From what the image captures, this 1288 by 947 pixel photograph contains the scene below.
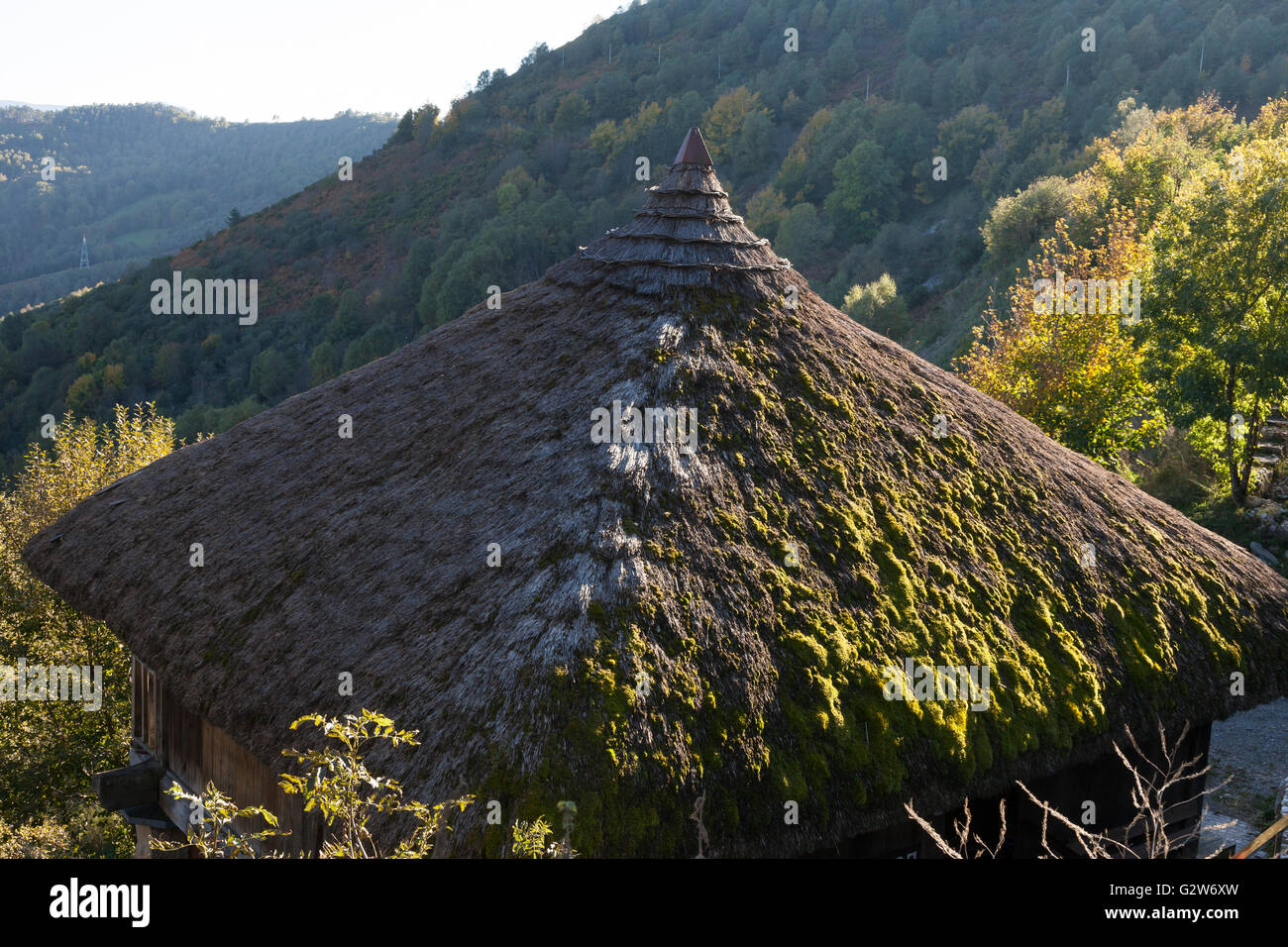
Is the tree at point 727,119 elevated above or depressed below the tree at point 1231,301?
above

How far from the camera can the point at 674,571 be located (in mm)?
7098

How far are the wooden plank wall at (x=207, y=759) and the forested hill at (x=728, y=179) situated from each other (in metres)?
37.5

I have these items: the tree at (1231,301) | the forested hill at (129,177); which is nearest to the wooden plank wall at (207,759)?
the tree at (1231,301)

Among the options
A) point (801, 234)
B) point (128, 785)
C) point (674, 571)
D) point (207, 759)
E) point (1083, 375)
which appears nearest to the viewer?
point (674, 571)

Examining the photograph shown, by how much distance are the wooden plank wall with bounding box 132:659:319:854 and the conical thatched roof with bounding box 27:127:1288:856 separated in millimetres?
1051

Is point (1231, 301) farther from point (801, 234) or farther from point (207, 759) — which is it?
point (801, 234)

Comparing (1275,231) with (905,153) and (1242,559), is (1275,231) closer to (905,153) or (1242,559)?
(1242,559)

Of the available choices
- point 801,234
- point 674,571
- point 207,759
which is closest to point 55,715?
point 207,759

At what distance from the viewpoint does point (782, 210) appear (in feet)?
210

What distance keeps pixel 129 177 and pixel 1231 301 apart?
5651 inches

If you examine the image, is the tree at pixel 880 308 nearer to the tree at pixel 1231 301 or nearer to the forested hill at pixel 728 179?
the forested hill at pixel 728 179

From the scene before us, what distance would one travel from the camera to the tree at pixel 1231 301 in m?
19.0

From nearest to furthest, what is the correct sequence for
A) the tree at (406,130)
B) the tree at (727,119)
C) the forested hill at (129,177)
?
the tree at (727,119)
the tree at (406,130)
the forested hill at (129,177)

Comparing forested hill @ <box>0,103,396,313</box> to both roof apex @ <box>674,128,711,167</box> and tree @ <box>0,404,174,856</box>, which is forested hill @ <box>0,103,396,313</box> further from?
roof apex @ <box>674,128,711,167</box>
